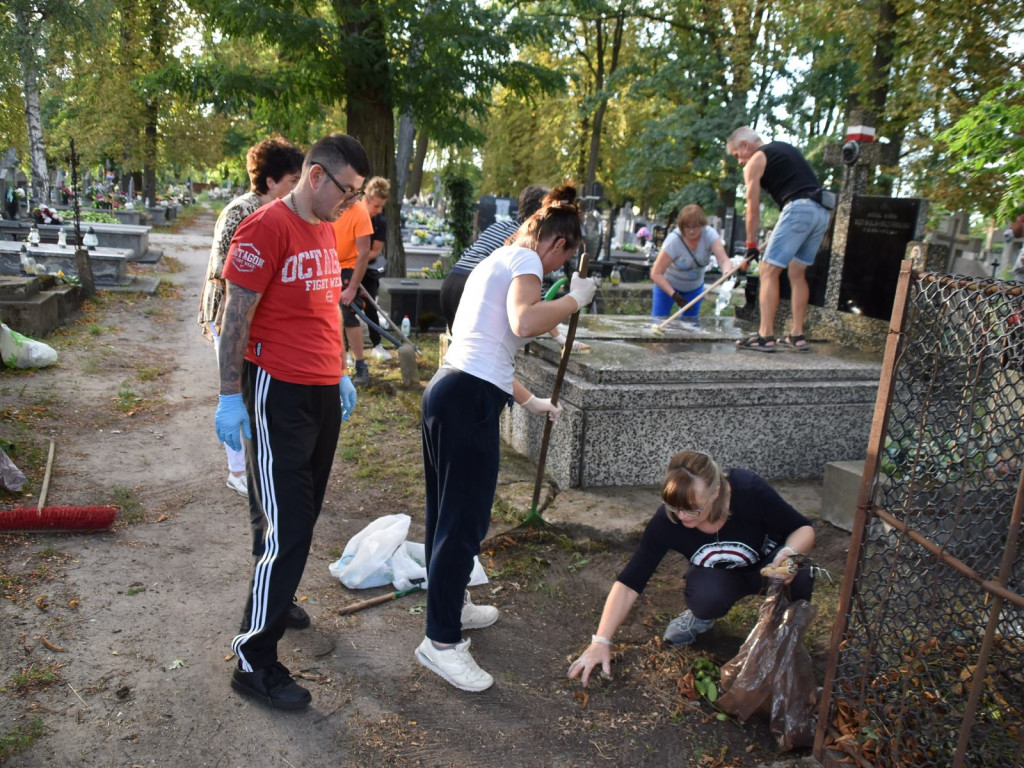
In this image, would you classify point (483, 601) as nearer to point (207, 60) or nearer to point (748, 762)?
point (748, 762)

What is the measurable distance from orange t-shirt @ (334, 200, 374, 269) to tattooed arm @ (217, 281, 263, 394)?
144 inches

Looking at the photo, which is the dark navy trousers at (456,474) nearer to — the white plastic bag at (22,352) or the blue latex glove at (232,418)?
the blue latex glove at (232,418)

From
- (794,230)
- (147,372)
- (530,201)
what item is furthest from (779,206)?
(147,372)

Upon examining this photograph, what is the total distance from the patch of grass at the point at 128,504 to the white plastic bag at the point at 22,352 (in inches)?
113

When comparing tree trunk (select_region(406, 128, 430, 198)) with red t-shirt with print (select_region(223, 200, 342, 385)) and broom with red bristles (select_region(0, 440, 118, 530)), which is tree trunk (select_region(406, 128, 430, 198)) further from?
red t-shirt with print (select_region(223, 200, 342, 385))

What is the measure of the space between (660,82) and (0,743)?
21.1m

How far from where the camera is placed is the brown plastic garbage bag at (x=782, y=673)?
263 cm

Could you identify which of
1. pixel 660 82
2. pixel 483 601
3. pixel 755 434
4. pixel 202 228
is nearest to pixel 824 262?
pixel 755 434

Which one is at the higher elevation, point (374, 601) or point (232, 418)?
point (232, 418)

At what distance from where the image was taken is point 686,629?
3.23 metres

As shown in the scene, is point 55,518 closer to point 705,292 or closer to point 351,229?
point 351,229

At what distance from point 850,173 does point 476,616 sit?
661cm

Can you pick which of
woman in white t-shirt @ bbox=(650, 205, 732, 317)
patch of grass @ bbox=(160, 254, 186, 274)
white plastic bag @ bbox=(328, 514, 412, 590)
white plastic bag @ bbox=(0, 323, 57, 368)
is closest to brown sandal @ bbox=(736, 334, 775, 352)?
woman in white t-shirt @ bbox=(650, 205, 732, 317)

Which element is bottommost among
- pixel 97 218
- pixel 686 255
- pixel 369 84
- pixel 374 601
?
pixel 374 601
